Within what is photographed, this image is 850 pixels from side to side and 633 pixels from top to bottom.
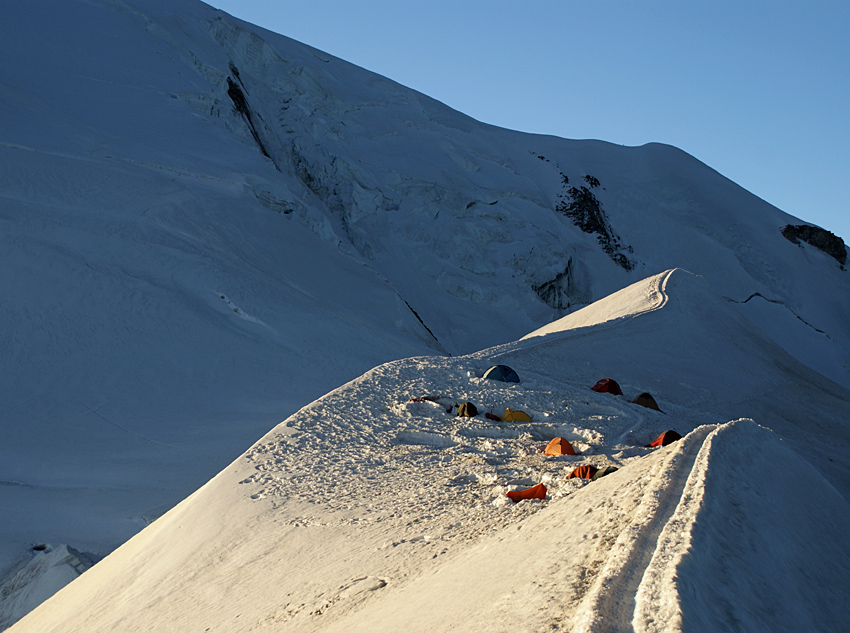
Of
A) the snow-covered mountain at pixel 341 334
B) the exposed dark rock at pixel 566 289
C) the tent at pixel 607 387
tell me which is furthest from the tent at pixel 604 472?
the exposed dark rock at pixel 566 289

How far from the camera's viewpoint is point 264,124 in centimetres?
2531

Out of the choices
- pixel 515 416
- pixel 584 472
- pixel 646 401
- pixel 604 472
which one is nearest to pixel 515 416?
pixel 515 416

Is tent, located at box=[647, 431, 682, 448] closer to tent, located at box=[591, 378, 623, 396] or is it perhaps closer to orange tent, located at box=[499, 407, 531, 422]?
orange tent, located at box=[499, 407, 531, 422]

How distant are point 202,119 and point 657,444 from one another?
19106mm

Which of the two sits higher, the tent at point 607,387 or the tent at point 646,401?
the tent at point 607,387

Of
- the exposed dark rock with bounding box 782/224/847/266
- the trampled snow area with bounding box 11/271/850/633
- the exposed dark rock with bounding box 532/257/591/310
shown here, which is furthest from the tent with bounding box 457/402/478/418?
the exposed dark rock with bounding box 782/224/847/266

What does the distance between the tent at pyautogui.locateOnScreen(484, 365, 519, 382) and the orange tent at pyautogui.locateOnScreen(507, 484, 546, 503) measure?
4.49 m

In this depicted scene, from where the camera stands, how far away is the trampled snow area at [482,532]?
3010 millimetres

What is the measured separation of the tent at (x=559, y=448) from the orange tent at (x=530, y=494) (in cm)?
152

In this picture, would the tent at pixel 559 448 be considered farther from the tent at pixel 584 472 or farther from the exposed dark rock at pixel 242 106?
the exposed dark rock at pixel 242 106

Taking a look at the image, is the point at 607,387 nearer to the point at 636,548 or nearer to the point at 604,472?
the point at 604,472

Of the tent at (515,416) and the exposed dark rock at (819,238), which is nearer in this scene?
the tent at (515,416)

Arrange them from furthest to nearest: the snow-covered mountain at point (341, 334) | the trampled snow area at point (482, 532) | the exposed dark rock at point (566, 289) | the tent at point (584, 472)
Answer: the exposed dark rock at point (566, 289) < the tent at point (584, 472) < the snow-covered mountain at point (341, 334) < the trampled snow area at point (482, 532)

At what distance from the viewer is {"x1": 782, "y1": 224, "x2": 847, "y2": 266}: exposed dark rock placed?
31641mm
